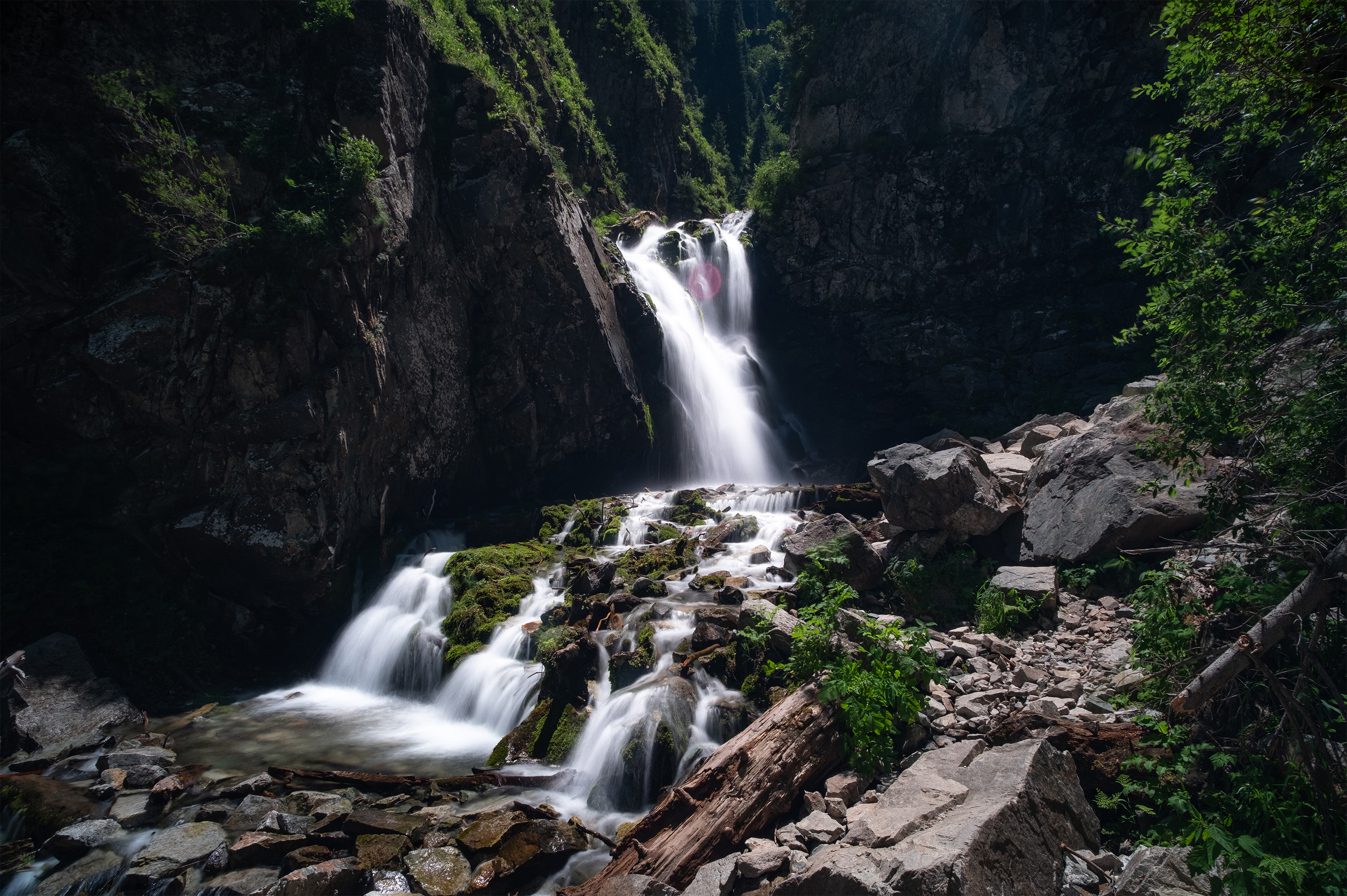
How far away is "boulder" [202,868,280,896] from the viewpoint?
17.7 feet

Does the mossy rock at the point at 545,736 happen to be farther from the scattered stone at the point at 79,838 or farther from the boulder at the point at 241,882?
the scattered stone at the point at 79,838

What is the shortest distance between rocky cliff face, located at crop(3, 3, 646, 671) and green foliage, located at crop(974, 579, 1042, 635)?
38.0 ft

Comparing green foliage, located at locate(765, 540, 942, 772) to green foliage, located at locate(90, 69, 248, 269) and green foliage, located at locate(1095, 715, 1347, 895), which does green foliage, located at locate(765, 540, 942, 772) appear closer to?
green foliage, located at locate(1095, 715, 1347, 895)

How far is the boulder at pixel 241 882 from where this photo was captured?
541 centimetres

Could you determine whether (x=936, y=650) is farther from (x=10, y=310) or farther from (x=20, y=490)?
(x=10, y=310)

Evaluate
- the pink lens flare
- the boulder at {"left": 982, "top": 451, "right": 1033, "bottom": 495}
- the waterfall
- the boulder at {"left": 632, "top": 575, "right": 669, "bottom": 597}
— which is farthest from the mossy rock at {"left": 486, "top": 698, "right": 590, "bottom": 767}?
the pink lens flare

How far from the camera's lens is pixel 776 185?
82.5 ft

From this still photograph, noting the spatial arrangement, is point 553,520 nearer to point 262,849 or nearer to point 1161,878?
point 262,849

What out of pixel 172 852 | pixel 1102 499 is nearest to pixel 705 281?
pixel 1102 499

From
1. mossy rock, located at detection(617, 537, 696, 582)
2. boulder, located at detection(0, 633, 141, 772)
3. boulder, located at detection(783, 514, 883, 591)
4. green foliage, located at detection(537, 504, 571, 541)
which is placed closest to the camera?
boulder, located at detection(0, 633, 141, 772)

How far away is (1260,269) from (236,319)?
1454cm

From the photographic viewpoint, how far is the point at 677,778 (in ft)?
21.4

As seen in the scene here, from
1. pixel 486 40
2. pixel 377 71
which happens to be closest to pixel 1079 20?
pixel 486 40

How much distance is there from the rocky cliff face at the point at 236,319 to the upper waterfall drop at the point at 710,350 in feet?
27.4
